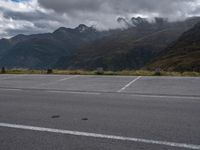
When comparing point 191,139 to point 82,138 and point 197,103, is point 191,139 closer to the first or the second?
point 82,138

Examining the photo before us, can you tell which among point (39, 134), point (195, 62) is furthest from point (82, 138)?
point (195, 62)

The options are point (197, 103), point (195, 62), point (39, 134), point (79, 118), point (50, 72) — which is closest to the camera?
point (39, 134)

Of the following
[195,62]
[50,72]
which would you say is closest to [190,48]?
[195,62]

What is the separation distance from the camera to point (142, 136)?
18.9 feet

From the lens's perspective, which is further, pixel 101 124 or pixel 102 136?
pixel 101 124

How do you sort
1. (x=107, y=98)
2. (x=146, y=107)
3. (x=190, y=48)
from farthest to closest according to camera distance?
(x=190, y=48) < (x=107, y=98) < (x=146, y=107)

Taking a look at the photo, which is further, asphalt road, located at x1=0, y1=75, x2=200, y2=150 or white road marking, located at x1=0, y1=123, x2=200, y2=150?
asphalt road, located at x1=0, y1=75, x2=200, y2=150

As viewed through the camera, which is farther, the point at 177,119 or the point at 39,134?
the point at 177,119

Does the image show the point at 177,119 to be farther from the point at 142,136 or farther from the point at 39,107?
the point at 39,107

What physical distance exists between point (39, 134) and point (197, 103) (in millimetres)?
5316

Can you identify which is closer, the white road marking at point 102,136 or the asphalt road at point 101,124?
the white road marking at point 102,136

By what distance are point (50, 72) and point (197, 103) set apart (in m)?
16.8

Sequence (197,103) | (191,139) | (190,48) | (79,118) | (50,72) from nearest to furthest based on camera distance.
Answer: (191,139) → (79,118) → (197,103) → (50,72) → (190,48)

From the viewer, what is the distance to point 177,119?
705 centimetres
